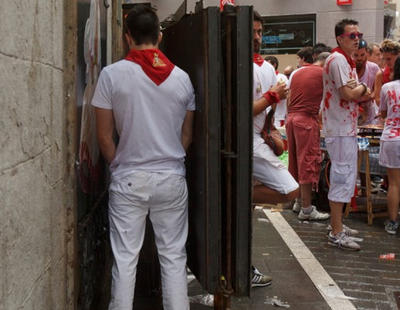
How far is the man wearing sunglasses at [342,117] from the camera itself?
210 inches

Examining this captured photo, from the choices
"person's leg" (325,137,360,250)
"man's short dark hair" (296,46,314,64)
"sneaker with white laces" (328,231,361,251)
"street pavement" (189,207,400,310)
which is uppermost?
"man's short dark hair" (296,46,314,64)

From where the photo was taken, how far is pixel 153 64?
3057mm

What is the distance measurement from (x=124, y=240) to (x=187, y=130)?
77 cm

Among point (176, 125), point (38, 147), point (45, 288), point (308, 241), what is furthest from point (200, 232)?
point (308, 241)

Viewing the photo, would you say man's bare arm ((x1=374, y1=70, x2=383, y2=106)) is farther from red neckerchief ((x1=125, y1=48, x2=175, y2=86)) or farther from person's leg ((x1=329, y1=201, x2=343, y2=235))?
red neckerchief ((x1=125, y1=48, x2=175, y2=86))

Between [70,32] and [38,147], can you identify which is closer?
[38,147]

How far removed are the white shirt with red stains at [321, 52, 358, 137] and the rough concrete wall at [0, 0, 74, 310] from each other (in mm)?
3404

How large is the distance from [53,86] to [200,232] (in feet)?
4.18

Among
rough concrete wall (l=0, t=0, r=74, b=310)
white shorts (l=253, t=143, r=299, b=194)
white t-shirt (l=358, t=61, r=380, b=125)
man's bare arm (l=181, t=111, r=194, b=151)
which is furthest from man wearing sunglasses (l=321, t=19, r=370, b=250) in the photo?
rough concrete wall (l=0, t=0, r=74, b=310)

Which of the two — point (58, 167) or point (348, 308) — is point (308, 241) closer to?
point (348, 308)

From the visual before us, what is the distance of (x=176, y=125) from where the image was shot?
3182 mm

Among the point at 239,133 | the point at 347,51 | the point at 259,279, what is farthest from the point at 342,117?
the point at 239,133

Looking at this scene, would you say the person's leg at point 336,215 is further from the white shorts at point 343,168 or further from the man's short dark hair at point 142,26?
the man's short dark hair at point 142,26

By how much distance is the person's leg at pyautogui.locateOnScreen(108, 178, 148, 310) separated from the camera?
3.08 meters
